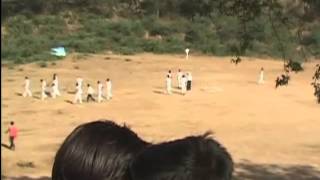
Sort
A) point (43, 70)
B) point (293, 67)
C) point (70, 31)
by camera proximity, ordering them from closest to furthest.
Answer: point (293, 67)
point (43, 70)
point (70, 31)

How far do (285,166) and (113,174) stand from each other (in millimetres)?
15373

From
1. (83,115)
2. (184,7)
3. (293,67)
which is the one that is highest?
(184,7)

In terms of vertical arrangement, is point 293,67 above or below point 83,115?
above

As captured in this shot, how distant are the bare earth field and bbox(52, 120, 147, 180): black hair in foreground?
37.8ft

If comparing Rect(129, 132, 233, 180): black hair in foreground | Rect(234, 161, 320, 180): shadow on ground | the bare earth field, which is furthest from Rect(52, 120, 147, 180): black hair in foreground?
Rect(234, 161, 320, 180): shadow on ground

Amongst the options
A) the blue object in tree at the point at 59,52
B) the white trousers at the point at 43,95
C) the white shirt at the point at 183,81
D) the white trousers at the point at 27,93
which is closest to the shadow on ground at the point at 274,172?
the white trousers at the point at 43,95

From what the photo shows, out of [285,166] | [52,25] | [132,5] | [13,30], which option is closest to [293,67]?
[132,5]

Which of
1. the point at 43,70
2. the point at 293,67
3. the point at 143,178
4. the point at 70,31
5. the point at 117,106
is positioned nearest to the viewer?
the point at 143,178

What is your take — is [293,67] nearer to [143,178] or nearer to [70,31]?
[143,178]

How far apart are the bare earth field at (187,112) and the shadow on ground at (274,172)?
0.02 m

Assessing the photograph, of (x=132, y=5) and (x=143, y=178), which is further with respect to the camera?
(x=132, y=5)

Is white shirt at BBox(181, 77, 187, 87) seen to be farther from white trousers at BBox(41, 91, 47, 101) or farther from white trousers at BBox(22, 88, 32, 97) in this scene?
white trousers at BBox(22, 88, 32, 97)

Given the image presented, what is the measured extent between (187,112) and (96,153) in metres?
25.2

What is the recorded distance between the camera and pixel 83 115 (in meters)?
26.1
